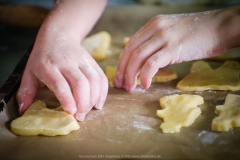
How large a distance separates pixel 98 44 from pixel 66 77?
1.67ft

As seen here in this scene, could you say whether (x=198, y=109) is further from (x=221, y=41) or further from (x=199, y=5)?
(x=199, y=5)

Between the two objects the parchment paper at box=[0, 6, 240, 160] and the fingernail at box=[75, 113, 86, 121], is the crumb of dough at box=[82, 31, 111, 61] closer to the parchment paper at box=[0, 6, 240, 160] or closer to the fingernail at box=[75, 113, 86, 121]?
the parchment paper at box=[0, 6, 240, 160]

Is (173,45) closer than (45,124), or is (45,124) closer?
(45,124)

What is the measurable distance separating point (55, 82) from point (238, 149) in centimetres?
57

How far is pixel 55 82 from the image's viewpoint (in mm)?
1086

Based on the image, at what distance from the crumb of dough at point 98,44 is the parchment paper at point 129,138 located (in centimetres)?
33

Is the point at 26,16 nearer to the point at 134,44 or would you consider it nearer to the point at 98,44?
the point at 98,44

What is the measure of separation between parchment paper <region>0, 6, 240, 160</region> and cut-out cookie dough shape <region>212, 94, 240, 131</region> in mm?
17

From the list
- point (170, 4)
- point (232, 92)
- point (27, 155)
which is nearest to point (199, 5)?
point (170, 4)

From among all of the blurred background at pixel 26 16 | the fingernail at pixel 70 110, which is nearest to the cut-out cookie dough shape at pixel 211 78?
the fingernail at pixel 70 110

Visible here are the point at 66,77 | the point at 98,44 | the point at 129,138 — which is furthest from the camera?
the point at 98,44

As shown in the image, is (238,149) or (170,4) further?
(170,4)

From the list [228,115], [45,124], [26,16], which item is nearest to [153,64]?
[228,115]

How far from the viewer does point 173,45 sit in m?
1.17
